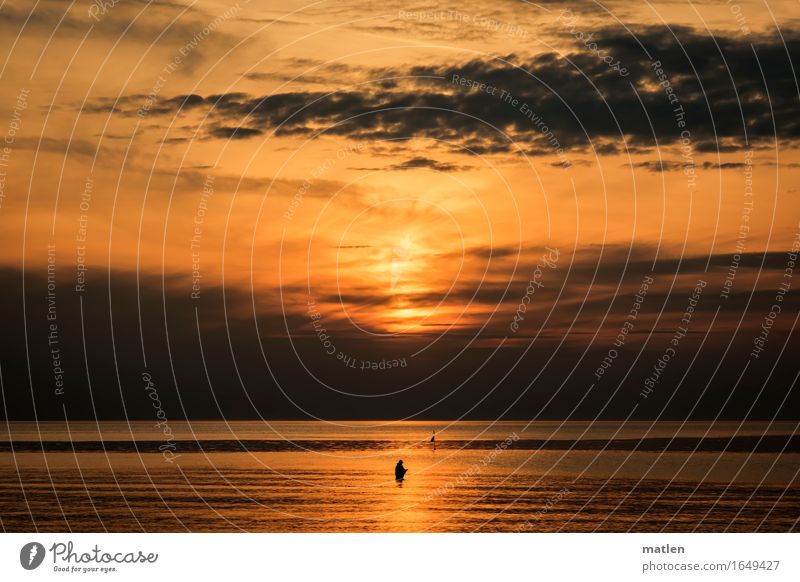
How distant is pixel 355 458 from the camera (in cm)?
14625

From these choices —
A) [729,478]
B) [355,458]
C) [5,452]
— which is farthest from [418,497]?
[5,452]

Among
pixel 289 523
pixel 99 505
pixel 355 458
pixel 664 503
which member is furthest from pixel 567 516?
pixel 355 458

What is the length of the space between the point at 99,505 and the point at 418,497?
26132mm

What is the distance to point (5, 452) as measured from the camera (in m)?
141
